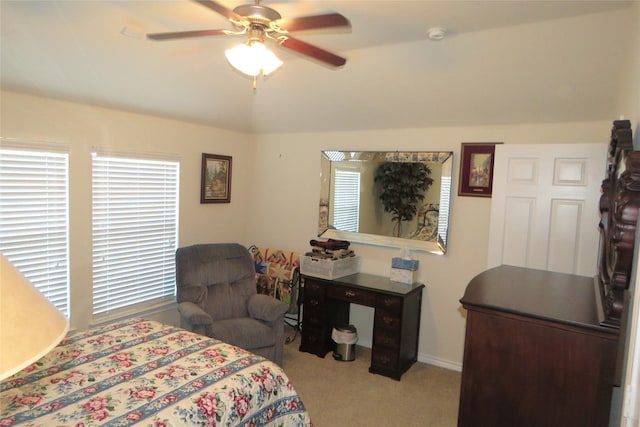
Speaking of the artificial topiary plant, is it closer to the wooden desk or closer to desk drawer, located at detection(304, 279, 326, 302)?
the wooden desk

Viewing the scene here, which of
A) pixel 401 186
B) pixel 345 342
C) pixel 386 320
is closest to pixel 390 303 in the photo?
pixel 386 320

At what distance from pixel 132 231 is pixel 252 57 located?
2.52 m

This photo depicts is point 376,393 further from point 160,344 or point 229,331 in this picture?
point 160,344

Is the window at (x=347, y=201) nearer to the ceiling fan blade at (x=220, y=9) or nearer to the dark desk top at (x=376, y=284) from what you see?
the dark desk top at (x=376, y=284)

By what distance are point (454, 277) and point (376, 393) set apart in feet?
3.97

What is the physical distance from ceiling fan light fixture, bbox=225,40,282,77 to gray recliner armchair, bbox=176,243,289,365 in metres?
1.98

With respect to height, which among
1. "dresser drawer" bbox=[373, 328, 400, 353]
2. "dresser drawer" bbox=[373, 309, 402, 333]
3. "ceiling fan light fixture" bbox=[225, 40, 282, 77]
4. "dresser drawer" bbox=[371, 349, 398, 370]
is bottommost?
"dresser drawer" bbox=[371, 349, 398, 370]

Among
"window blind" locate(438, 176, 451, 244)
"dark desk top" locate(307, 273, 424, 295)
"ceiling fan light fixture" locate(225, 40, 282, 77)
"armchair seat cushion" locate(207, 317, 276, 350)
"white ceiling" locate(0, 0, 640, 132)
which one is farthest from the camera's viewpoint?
"window blind" locate(438, 176, 451, 244)

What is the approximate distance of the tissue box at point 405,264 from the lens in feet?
12.7

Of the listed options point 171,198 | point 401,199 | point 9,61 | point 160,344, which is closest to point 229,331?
point 160,344

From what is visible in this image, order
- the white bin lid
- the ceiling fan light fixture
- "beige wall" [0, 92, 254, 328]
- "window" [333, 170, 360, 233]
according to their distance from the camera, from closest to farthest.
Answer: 1. the ceiling fan light fixture
2. "beige wall" [0, 92, 254, 328]
3. the white bin lid
4. "window" [333, 170, 360, 233]

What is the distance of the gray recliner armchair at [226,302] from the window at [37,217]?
2.86 feet

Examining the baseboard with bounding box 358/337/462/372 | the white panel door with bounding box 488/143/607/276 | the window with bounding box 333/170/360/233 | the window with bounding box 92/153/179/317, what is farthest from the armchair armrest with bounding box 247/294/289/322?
the white panel door with bounding box 488/143/607/276

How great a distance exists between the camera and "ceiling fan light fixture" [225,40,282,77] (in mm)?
1829
